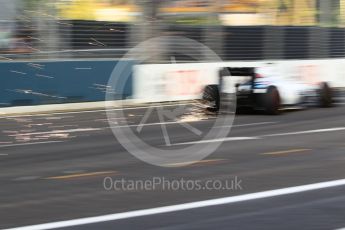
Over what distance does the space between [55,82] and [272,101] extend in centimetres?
609

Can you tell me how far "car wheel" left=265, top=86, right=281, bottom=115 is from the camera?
1547 cm

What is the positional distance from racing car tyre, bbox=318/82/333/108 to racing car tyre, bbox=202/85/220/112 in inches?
120

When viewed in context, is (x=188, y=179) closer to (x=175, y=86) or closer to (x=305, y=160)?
(x=305, y=160)

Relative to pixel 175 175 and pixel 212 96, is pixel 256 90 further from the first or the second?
pixel 175 175

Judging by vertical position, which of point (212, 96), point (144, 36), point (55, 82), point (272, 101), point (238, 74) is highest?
point (144, 36)

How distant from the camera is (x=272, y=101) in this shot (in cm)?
1562

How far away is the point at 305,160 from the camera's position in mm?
9656

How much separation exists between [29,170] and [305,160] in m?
3.80

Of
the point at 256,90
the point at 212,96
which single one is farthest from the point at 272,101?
the point at 212,96

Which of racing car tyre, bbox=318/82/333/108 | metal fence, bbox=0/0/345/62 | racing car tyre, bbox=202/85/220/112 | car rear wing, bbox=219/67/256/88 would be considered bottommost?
racing car tyre, bbox=318/82/333/108

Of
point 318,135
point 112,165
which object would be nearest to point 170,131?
Result: point 318,135

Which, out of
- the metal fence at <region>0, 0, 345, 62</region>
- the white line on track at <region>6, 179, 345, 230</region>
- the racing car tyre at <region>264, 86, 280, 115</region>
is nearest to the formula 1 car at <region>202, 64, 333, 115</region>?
the racing car tyre at <region>264, 86, 280, 115</region>

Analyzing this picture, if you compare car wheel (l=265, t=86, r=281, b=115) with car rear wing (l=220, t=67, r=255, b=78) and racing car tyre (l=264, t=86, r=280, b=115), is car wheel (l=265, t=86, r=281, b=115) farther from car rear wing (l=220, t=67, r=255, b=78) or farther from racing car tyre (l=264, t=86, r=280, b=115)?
car rear wing (l=220, t=67, r=255, b=78)

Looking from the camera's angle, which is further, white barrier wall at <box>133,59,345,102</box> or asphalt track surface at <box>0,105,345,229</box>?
white barrier wall at <box>133,59,345,102</box>
